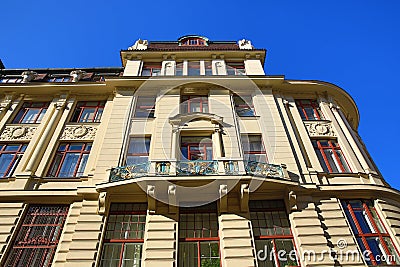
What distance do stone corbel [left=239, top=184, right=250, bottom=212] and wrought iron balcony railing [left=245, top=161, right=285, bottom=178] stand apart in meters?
0.94

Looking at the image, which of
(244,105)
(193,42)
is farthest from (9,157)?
(193,42)

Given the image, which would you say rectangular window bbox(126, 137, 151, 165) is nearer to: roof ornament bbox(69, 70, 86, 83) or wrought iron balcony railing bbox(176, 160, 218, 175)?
wrought iron balcony railing bbox(176, 160, 218, 175)

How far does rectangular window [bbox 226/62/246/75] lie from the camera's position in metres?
20.1

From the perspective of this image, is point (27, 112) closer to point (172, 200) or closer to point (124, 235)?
point (124, 235)

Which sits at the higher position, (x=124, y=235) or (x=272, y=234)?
(x=124, y=235)

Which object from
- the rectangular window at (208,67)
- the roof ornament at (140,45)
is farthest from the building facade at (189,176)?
the roof ornament at (140,45)

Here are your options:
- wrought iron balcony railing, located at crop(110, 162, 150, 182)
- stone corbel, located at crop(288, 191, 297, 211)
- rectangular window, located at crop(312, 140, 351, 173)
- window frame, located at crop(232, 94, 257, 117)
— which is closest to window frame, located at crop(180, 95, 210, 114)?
window frame, located at crop(232, 94, 257, 117)

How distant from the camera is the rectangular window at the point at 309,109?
17.5 m

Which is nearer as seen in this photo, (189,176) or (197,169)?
(189,176)

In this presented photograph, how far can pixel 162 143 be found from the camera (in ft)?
47.9

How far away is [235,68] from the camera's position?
67.7 ft

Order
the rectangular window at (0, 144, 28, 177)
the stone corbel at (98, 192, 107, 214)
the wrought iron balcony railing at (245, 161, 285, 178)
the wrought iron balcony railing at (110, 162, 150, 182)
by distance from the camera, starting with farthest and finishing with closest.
Answer: 1. the rectangular window at (0, 144, 28, 177)
2. the wrought iron balcony railing at (245, 161, 285, 178)
3. the wrought iron balcony railing at (110, 162, 150, 182)
4. the stone corbel at (98, 192, 107, 214)

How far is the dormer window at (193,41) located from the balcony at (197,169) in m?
14.3

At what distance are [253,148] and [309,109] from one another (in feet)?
17.8
